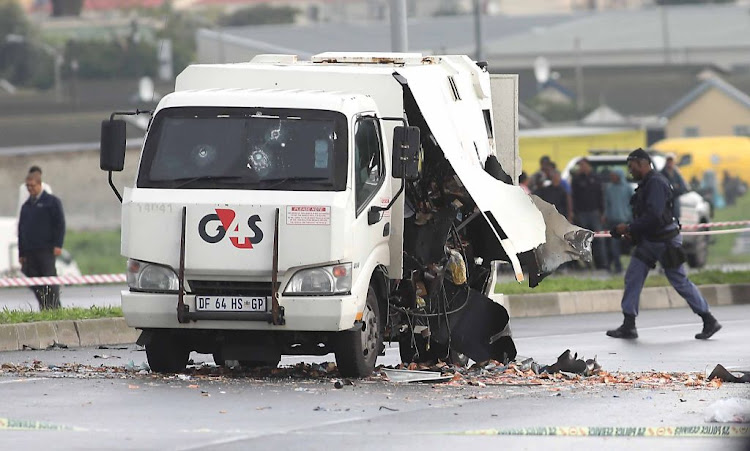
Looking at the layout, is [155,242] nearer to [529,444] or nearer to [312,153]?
[312,153]

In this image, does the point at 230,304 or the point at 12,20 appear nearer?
the point at 230,304

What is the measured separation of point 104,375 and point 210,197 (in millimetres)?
1600

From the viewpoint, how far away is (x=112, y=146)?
1277 cm

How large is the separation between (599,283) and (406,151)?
10.5m

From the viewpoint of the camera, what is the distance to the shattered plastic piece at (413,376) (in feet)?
41.5

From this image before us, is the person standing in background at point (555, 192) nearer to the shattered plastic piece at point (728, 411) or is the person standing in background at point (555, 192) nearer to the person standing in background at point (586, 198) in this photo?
the person standing in background at point (586, 198)

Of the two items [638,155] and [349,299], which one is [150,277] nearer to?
[349,299]

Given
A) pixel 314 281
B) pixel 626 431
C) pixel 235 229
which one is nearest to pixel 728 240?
pixel 314 281

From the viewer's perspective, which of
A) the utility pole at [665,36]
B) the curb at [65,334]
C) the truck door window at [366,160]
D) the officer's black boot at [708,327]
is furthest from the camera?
the utility pole at [665,36]

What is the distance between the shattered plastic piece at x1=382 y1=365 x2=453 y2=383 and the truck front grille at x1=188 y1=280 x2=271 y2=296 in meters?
1.22

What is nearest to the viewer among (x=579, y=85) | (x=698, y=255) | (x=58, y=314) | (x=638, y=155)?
(x=58, y=314)

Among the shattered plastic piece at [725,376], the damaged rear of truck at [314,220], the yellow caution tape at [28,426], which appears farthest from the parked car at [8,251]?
the yellow caution tape at [28,426]

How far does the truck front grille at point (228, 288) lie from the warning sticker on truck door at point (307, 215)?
0.48 meters

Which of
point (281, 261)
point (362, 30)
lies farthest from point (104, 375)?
point (362, 30)
